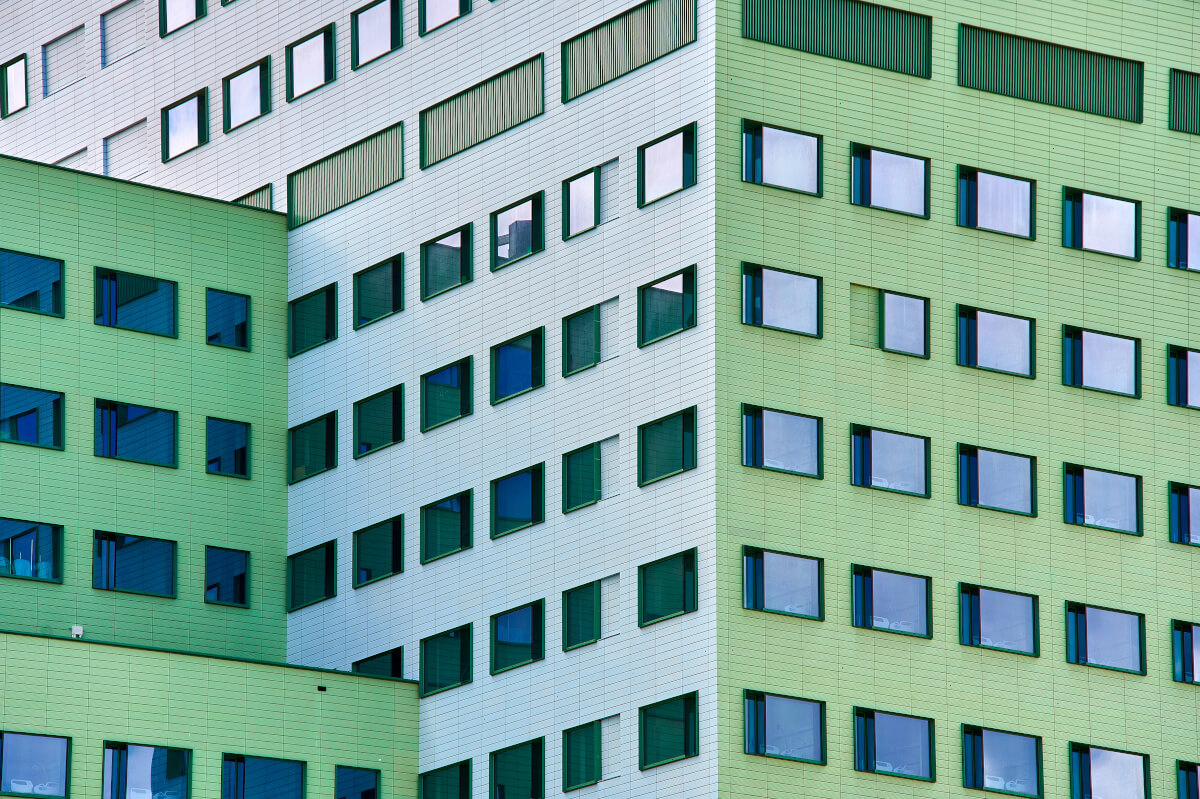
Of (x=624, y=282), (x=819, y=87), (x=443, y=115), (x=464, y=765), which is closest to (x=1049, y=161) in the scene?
(x=819, y=87)

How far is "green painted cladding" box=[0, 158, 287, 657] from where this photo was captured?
74.3 meters

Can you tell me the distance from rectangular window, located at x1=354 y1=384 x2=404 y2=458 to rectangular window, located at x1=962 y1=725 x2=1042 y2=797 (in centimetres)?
1785

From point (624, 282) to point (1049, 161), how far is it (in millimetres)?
11766

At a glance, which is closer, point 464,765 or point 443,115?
point 464,765

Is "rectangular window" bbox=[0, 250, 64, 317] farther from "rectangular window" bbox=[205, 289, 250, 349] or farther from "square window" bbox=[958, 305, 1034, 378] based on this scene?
"square window" bbox=[958, 305, 1034, 378]

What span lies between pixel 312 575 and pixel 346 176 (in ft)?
37.0

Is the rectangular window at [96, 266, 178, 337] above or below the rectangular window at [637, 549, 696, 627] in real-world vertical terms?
above

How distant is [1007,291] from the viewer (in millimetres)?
69125

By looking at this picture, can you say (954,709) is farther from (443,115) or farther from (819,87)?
(443,115)

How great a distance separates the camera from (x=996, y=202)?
6962 centimetres

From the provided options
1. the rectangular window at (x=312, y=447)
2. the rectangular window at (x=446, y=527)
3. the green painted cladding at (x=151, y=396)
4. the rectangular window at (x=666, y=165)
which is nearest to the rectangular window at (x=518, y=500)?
the rectangular window at (x=446, y=527)

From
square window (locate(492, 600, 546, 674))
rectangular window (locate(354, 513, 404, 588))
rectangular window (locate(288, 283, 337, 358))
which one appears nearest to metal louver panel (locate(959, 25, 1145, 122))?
square window (locate(492, 600, 546, 674))

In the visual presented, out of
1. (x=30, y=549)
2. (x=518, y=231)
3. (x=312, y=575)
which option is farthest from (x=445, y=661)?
(x=30, y=549)

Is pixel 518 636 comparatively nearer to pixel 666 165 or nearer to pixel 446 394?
pixel 446 394
